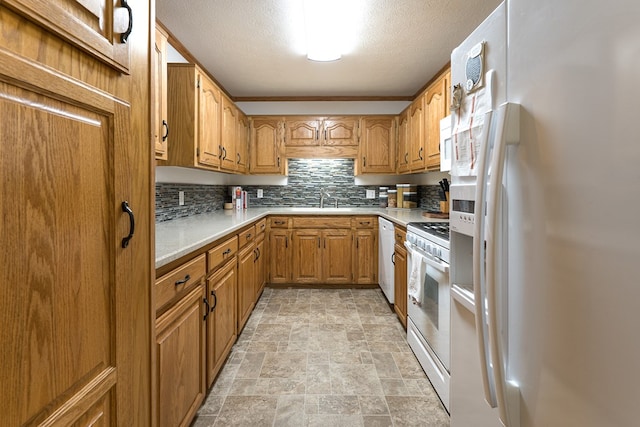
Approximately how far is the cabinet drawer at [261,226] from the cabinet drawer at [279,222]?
9 centimetres

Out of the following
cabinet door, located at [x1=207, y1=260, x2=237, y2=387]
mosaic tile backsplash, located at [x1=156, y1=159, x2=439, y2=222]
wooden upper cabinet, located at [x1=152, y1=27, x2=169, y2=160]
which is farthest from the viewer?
mosaic tile backsplash, located at [x1=156, y1=159, x2=439, y2=222]

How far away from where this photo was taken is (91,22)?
68 centimetres

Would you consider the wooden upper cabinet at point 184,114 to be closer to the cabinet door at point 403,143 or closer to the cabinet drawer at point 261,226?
the cabinet drawer at point 261,226

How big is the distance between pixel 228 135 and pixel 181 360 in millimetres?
2419

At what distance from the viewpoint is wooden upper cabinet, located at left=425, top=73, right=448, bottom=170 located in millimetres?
2736

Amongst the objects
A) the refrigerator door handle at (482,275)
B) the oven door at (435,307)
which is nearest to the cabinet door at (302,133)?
the oven door at (435,307)

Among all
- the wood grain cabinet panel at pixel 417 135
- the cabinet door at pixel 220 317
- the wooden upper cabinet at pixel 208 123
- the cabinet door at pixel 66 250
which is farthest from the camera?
the wood grain cabinet panel at pixel 417 135

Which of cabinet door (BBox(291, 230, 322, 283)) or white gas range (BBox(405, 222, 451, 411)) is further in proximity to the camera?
cabinet door (BBox(291, 230, 322, 283))

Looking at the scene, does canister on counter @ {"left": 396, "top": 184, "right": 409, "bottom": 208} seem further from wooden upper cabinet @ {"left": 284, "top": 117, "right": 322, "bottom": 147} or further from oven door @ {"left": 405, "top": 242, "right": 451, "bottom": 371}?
oven door @ {"left": 405, "top": 242, "right": 451, "bottom": 371}

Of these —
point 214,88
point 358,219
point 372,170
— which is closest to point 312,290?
point 358,219

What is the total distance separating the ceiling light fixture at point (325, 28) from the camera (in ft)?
7.33

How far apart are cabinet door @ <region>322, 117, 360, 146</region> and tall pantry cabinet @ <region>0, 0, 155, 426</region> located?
3.41 m

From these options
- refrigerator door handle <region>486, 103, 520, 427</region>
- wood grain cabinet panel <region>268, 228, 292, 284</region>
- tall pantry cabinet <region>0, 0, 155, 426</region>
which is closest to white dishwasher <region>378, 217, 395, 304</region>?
wood grain cabinet panel <region>268, 228, 292, 284</region>

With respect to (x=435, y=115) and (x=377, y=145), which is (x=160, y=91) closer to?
(x=435, y=115)
